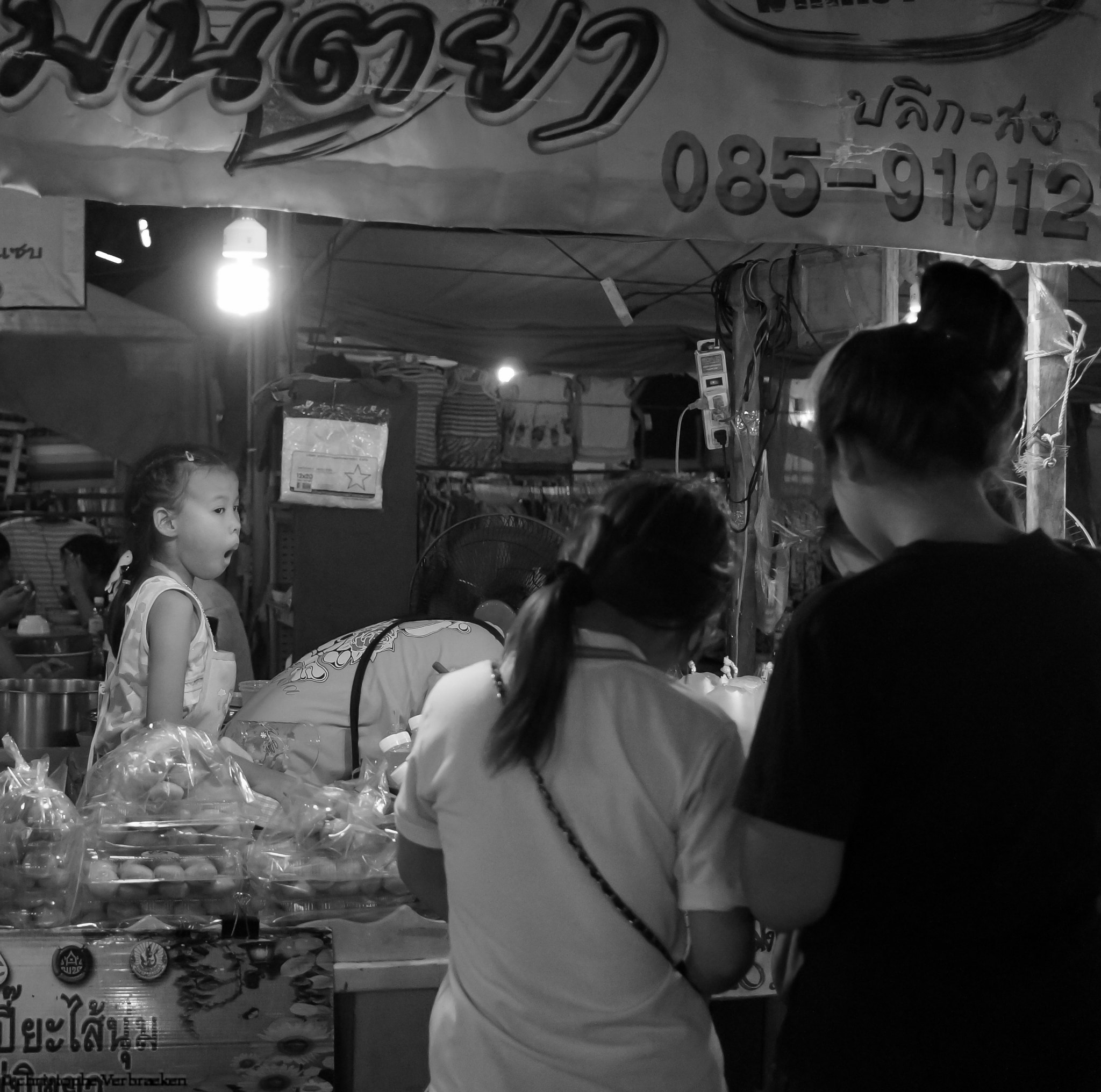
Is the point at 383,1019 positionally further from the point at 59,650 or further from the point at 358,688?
the point at 59,650

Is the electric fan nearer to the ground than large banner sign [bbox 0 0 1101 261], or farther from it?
nearer to the ground

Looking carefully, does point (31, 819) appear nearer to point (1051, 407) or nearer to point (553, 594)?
point (553, 594)

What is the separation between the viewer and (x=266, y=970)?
2.13 m

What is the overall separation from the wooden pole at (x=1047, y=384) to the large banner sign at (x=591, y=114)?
32 centimetres

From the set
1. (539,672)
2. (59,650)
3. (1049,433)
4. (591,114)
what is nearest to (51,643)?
(59,650)

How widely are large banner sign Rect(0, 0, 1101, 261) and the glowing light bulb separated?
120 inches

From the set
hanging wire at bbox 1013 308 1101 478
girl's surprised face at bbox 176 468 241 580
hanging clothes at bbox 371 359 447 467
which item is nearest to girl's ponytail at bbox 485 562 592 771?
girl's surprised face at bbox 176 468 241 580

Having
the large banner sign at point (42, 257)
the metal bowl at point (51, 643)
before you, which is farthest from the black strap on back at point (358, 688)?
the metal bowl at point (51, 643)

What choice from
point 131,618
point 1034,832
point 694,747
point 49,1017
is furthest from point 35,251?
point 1034,832

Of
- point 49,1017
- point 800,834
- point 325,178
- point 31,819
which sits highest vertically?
point 325,178

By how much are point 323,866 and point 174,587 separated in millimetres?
831

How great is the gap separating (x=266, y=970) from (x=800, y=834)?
131 centimetres

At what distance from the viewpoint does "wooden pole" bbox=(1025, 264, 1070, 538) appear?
2830 millimetres

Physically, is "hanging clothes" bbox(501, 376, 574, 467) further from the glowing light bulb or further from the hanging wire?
the hanging wire
